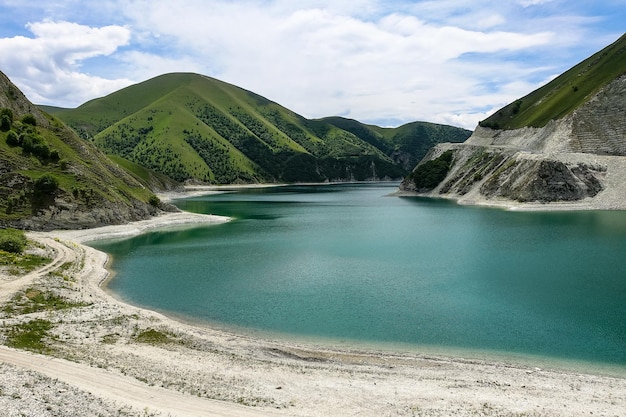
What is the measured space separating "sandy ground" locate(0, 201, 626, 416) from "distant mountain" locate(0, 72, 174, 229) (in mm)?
45776

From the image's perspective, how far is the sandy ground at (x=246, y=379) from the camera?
774 inches

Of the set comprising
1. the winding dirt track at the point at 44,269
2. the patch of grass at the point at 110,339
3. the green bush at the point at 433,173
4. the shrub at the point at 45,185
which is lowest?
the patch of grass at the point at 110,339

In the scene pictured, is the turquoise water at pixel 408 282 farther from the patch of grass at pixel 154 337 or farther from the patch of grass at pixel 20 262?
the patch of grass at pixel 20 262

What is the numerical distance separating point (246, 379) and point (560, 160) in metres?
119

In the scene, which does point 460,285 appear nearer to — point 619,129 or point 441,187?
point 619,129

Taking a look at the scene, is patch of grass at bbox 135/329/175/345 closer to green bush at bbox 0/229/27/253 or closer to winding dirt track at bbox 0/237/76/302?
winding dirt track at bbox 0/237/76/302

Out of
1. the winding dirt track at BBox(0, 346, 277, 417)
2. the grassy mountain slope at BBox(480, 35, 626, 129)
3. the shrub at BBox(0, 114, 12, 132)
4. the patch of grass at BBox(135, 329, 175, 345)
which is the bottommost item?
the patch of grass at BBox(135, 329, 175, 345)

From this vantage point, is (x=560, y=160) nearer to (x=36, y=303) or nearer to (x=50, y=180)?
(x=50, y=180)

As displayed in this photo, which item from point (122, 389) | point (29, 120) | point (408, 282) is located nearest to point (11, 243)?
point (122, 389)

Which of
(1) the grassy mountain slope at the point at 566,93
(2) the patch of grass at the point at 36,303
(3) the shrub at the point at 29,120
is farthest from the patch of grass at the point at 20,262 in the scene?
(1) the grassy mountain slope at the point at 566,93

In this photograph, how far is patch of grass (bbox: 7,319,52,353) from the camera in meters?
25.1

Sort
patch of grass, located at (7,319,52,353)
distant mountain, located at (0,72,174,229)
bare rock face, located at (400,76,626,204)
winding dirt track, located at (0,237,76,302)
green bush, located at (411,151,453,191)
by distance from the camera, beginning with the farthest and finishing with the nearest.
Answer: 1. green bush, located at (411,151,453,191)
2. bare rock face, located at (400,76,626,204)
3. distant mountain, located at (0,72,174,229)
4. winding dirt track, located at (0,237,76,302)
5. patch of grass, located at (7,319,52,353)

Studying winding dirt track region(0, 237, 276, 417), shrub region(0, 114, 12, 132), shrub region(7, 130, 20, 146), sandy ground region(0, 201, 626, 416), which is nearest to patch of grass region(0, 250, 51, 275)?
sandy ground region(0, 201, 626, 416)

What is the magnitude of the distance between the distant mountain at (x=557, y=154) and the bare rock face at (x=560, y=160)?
0.21 meters
